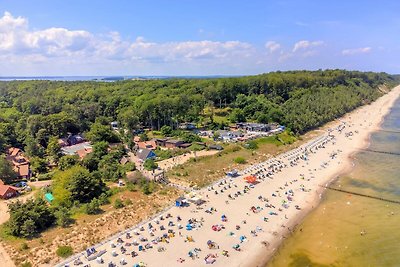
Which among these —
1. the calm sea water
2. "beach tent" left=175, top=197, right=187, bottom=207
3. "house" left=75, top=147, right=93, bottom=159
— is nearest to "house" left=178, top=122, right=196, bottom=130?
"house" left=75, top=147, right=93, bottom=159

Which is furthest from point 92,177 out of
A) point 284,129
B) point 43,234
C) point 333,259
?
point 284,129

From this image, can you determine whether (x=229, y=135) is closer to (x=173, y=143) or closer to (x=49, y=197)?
(x=173, y=143)

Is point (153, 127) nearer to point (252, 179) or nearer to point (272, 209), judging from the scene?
point (252, 179)

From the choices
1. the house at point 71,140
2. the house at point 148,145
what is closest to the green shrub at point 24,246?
the house at point 148,145

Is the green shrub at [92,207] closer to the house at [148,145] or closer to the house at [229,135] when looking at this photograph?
the house at [148,145]

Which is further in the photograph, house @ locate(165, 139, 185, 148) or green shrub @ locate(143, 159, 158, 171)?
Answer: house @ locate(165, 139, 185, 148)

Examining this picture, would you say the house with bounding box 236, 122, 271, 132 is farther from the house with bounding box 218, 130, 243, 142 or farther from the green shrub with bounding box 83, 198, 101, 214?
the green shrub with bounding box 83, 198, 101, 214
